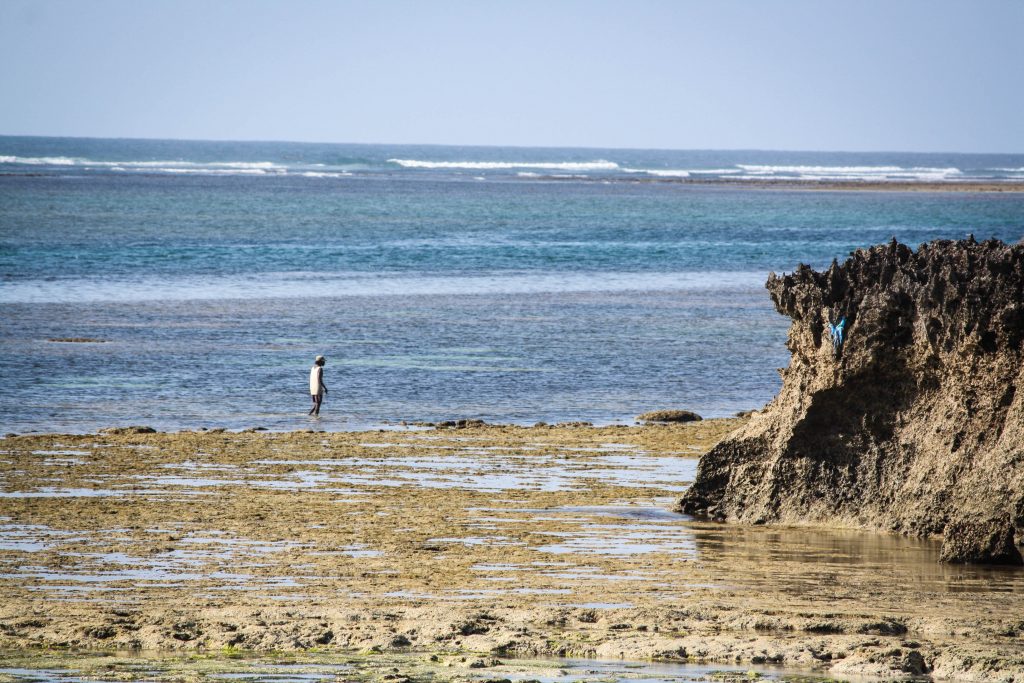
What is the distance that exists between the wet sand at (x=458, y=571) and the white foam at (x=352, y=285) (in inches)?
881

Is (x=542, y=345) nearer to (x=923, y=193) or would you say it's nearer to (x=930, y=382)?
(x=930, y=382)

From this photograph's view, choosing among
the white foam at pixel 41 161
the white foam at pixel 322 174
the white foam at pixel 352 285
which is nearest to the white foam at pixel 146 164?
the white foam at pixel 41 161

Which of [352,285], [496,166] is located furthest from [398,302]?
[496,166]

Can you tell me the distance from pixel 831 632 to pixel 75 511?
715 centimetres

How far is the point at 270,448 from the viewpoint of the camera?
16203 millimetres

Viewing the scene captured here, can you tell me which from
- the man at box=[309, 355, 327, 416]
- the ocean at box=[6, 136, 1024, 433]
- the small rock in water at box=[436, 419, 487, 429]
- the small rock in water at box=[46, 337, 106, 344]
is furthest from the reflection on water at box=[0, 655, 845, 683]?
the small rock in water at box=[46, 337, 106, 344]

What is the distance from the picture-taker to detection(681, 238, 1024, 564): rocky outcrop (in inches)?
443

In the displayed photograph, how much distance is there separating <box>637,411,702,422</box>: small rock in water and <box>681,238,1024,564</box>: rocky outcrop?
6.15 metres

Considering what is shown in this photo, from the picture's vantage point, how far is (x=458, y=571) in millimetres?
10266

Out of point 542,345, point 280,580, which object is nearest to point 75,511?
point 280,580

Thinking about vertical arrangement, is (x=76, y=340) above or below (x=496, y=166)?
below

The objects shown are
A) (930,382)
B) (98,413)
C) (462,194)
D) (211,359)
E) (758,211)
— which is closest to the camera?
(930,382)

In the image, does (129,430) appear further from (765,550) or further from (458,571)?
(765,550)

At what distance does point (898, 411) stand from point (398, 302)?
2526 centimetres
